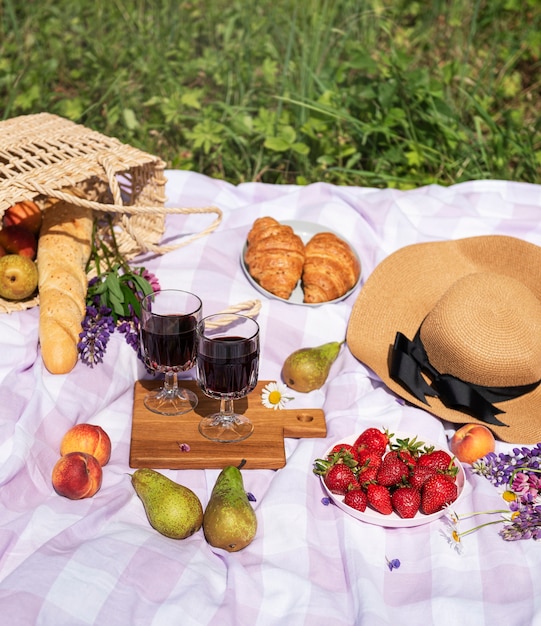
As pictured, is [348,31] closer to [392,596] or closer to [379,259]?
[379,259]

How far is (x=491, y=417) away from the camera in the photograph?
2521mm

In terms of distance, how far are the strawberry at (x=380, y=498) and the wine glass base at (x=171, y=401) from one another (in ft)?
2.38

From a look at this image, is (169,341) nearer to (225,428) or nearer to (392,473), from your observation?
(225,428)

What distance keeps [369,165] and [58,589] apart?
3.46 meters

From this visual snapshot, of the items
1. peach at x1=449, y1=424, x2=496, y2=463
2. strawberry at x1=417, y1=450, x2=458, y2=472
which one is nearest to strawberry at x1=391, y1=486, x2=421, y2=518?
strawberry at x1=417, y1=450, x2=458, y2=472

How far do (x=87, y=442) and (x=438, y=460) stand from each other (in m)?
1.09

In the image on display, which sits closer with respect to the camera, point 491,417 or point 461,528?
point 461,528

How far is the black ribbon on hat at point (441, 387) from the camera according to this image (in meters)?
2.53

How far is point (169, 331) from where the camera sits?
7.54ft

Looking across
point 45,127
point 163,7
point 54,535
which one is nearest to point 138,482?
point 54,535

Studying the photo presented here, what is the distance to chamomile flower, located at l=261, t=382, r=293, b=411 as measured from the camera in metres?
2.57

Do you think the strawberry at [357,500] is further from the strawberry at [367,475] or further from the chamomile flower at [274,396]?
the chamomile flower at [274,396]

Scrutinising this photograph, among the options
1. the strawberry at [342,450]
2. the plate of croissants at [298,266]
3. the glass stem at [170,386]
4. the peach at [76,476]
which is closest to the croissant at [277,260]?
the plate of croissants at [298,266]

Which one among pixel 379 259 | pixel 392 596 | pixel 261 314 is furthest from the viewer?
pixel 379 259
